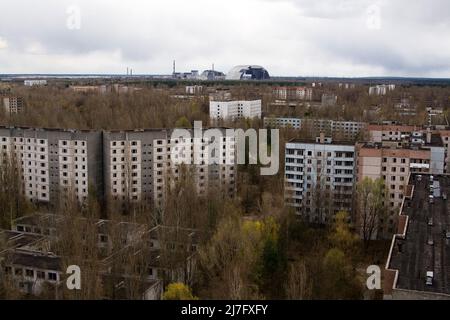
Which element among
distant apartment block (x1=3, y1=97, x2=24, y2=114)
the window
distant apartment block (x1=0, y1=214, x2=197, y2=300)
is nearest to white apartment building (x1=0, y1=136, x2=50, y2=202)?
distant apartment block (x1=0, y1=214, x2=197, y2=300)

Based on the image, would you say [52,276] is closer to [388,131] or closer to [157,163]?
[157,163]

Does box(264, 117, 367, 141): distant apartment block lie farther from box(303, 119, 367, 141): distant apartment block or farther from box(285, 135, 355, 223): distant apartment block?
box(285, 135, 355, 223): distant apartment block

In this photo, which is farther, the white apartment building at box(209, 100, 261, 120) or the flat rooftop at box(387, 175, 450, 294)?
the white apartment building at box(209, 100, 261, 120)

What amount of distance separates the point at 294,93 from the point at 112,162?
131 feet

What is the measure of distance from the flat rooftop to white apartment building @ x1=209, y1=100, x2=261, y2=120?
2067 centimetres

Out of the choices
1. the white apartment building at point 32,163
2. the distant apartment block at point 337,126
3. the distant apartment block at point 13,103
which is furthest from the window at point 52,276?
the distant apartment block at point 13,103

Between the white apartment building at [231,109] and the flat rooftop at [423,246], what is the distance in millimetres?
20671

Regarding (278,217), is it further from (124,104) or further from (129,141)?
(124,104)

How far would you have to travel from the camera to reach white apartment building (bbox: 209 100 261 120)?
30.8 meters

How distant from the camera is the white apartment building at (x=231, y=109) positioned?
30.8 meters

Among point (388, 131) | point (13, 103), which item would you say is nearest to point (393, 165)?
point (388, 131)

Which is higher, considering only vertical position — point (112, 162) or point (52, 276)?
point (112, 162)

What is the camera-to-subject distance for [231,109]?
31.2 m

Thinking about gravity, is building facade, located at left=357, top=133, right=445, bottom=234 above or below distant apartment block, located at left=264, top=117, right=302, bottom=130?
below
